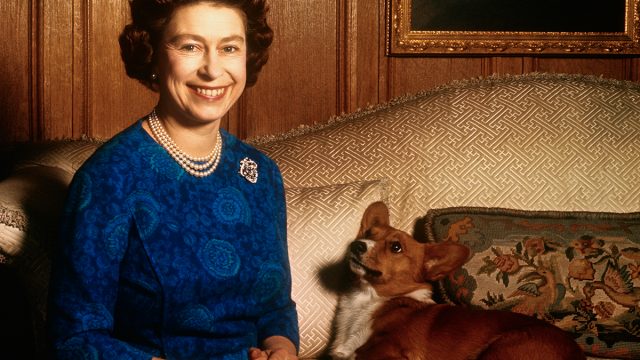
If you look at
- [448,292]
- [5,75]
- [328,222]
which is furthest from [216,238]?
[5,75]

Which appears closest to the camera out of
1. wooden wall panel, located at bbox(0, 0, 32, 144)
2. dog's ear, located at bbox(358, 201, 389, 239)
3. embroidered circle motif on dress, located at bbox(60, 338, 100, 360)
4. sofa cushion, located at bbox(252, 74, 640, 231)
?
embroidered circle motif on dress, located at bbox(60, 338, 100, 360)

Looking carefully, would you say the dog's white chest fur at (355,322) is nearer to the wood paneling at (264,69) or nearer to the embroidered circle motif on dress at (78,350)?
the embroidered circle motif on dress at (78,350)

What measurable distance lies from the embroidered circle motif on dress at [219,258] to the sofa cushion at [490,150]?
2.78 feet

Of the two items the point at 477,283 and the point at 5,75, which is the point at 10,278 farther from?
the point at 5,75

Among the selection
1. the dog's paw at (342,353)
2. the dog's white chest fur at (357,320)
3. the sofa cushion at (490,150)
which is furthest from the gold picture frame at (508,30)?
the dog's paw at (342,353)

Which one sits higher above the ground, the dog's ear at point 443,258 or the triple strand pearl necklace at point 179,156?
the triple strand pearl necklace at point 179,156

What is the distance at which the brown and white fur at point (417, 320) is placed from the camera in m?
1.67

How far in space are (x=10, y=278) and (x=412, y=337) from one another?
2.98ft

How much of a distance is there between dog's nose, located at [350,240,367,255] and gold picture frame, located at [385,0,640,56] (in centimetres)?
134

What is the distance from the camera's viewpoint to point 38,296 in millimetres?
1673

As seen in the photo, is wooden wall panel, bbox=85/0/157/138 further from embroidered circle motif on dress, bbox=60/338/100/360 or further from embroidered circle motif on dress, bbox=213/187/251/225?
embroidered circle motif on dress, bbox=60/338/100/360

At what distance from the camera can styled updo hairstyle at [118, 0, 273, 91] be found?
1435mm

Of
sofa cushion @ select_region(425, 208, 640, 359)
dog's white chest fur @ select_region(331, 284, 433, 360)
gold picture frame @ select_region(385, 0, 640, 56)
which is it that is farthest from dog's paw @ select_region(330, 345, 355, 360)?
gold picture frame @ select_region(385, 0, 640, 56)

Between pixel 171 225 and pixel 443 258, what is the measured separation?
2.15 ft
